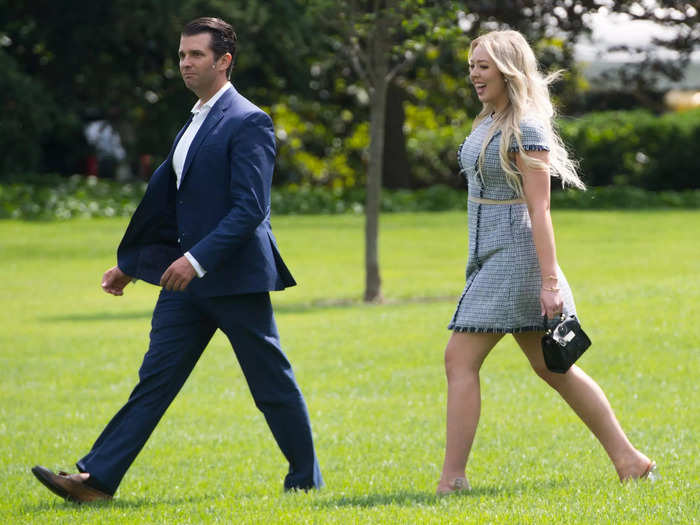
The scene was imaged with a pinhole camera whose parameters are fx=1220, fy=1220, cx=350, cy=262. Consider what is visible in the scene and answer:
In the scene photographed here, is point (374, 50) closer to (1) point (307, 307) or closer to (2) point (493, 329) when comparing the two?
(1) point (307, 307)

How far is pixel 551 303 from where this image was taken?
4.82 m

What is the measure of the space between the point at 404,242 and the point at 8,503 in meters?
16.9

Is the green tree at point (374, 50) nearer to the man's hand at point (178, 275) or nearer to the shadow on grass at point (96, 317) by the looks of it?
the shadow on grass at point (96, 317)

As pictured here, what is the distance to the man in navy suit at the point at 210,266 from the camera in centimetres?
500

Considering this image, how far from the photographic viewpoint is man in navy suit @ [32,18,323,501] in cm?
500

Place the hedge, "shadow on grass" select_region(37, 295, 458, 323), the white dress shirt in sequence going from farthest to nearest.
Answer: the hedge, "shadow on grass" select_region(37, 295, 458, 323), the white dress shirt

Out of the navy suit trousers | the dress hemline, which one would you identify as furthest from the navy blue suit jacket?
the dress hemline

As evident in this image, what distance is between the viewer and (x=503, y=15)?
1869 centimetres

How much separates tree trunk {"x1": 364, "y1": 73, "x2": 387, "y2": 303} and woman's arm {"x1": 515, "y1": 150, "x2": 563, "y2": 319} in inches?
368

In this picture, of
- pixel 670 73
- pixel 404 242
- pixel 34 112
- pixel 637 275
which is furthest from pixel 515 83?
pixel 34 112

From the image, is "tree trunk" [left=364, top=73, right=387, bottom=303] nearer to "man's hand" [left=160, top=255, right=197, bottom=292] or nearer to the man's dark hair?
the man's dark hair

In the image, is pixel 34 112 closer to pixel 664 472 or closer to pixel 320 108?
pixel 320 108

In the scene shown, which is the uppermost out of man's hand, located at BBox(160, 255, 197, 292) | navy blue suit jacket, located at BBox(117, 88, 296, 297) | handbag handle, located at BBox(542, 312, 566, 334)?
navy blue suit jacket, located at BBox(117, 88, 296, 297)

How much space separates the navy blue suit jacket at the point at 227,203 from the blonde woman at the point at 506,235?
0.82m
